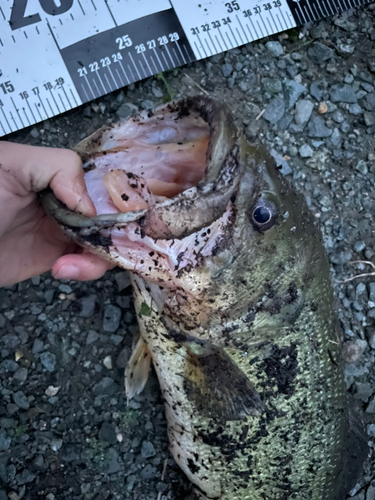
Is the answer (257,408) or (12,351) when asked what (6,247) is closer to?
(12,351)

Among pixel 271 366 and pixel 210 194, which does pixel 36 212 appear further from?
pixel 271 366

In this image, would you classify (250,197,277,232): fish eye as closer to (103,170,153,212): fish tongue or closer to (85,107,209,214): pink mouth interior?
(85,107,209,214): pink mouth interior

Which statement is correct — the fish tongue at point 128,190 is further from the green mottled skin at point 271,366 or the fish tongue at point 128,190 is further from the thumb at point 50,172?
the green mottled skin at point 271,366

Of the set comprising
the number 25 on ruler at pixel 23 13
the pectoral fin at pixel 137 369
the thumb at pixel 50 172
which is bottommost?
the pectoral fin at pixel 137 369

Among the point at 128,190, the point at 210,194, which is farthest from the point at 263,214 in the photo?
the point at 128,190

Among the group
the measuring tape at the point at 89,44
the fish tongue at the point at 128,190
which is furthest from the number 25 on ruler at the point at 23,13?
the fish tongue at the point at 128,190

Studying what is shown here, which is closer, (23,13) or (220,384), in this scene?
(220,384)
